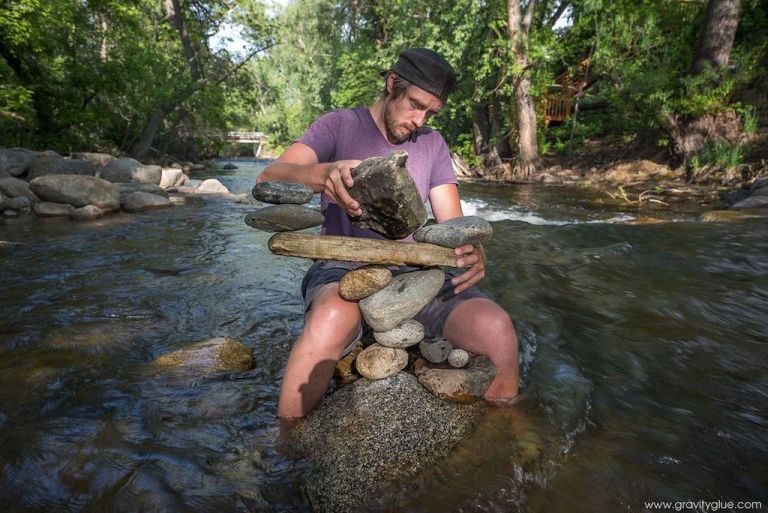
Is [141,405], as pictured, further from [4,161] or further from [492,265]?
[4,161]

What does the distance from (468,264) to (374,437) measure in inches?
44.7

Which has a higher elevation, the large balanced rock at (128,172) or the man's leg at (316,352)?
the man's leg at (316,352)

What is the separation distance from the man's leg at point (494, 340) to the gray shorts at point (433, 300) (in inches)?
4.8

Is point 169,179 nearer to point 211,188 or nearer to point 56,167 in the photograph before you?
point 211,188

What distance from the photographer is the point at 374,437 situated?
2160 mm

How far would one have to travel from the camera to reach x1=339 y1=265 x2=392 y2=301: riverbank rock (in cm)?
237

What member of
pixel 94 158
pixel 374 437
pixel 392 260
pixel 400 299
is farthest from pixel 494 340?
pixel 94 158

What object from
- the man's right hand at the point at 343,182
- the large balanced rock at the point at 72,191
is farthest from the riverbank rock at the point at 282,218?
the large balanced rock at the point at 72,191

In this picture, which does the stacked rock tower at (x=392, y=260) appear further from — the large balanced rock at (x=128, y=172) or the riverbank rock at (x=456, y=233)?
the large balanced rock at (x=128, y=172)

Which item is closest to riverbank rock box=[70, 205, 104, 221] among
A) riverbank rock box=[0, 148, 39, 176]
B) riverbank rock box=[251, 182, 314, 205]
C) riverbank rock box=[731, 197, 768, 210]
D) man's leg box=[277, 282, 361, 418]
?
riverbank rock box=[0, 148, 39, 176]

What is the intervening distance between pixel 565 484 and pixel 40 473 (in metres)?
2.43

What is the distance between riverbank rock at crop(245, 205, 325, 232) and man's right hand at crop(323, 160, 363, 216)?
276 millimetres

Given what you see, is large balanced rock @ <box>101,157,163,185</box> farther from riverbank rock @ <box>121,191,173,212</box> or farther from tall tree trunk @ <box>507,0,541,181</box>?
tall tree trunk @ <box>507,0,541,181</box>

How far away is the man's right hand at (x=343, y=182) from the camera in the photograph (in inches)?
85.4
